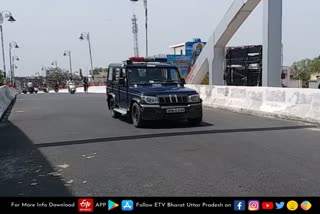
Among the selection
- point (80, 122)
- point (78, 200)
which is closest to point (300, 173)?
point (78, 200)

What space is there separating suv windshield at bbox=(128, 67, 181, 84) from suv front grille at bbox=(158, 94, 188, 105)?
52.7 inches

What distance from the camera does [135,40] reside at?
172 feet

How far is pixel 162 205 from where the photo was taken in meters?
4.40

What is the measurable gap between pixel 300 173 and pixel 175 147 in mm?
2774

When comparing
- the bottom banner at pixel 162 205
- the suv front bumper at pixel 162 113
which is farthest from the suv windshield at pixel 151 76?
the bottom banner at pixel 162 205

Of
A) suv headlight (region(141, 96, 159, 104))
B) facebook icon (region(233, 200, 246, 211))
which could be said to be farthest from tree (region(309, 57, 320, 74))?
facebook icon (region(233, 200, 246, 211))

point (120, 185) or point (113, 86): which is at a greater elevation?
point (113, 86)

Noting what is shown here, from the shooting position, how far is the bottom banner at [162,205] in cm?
424

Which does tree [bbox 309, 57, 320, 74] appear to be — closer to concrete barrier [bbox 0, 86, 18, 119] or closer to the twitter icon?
concrete barrier [bbox 0, 86, 18, 119]

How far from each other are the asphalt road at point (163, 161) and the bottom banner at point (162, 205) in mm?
357

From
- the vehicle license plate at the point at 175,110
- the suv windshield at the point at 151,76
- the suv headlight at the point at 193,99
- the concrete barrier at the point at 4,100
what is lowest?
the concrete barrier at the point at 4,100

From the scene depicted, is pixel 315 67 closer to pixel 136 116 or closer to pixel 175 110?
pixel 175 110

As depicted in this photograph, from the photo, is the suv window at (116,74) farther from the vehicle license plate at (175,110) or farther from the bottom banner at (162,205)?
the bottom banner at (162,205)

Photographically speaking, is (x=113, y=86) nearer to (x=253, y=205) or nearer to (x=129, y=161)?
(x=129, y=161)
